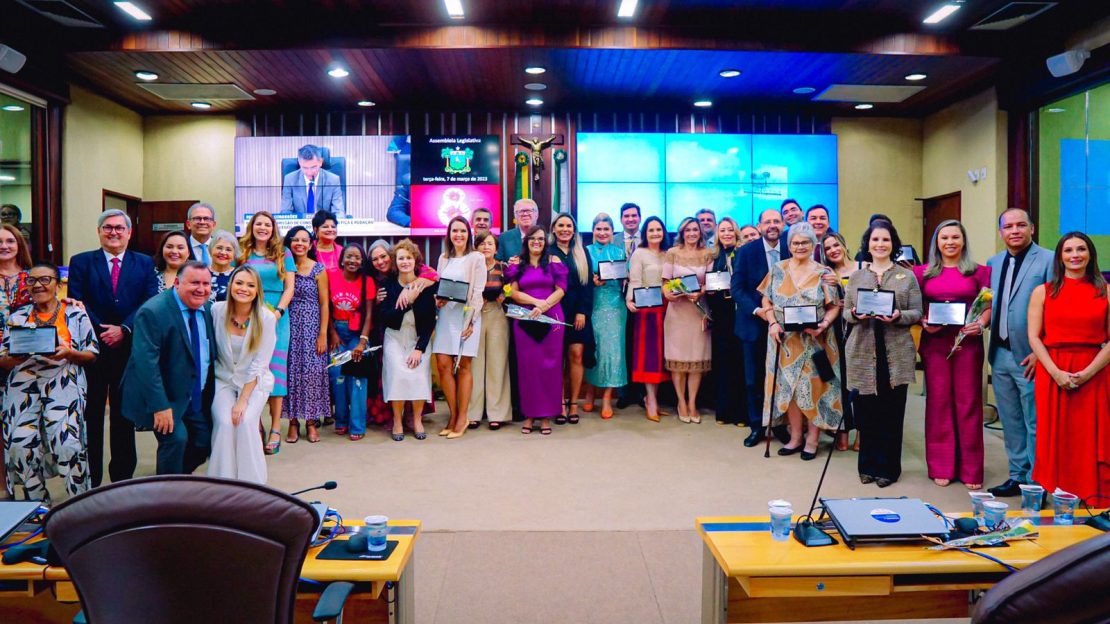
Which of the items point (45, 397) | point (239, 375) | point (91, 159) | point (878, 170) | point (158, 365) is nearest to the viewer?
point (158, 365)

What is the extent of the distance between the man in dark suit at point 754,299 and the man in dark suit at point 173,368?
3.51 m

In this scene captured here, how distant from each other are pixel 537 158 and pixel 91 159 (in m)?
4.82

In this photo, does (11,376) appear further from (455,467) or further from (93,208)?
(93,208)

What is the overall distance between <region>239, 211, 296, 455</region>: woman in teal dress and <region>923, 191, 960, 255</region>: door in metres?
6.98

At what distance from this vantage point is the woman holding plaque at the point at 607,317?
5.76 m

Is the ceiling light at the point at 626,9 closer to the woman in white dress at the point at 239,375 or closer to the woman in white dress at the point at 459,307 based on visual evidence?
the woman in white dress at the point at 459,307

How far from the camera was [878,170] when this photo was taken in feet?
29.1

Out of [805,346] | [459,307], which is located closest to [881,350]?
[805,346]

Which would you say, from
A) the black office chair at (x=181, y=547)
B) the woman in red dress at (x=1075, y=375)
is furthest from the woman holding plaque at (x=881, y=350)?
the black office chair at (x=181, y=547)

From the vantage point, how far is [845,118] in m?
8.84

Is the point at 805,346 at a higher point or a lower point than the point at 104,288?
lower

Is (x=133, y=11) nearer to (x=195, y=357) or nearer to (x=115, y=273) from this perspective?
(x=115, y=273)

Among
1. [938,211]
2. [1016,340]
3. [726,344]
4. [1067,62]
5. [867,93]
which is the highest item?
[867,93]

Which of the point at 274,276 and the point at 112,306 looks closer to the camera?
the point at 112,306
